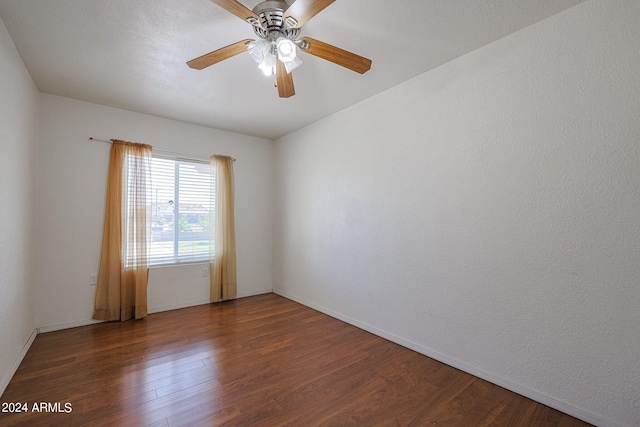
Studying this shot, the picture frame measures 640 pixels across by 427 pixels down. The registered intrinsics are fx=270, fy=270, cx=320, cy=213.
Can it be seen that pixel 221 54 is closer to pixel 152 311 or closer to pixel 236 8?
pixel 236 8

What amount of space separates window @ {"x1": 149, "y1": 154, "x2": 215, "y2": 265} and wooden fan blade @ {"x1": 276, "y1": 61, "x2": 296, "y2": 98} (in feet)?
7.36

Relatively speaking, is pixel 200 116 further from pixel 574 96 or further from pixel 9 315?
pixel 574 96

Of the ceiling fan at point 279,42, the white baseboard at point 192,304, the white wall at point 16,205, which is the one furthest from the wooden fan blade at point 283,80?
the white baseboard at point 192,304

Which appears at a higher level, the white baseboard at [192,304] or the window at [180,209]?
the window at [180,209]

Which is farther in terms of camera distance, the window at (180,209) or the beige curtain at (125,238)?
the window at (180,209)

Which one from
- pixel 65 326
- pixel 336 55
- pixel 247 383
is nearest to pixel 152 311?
pixel 65 326

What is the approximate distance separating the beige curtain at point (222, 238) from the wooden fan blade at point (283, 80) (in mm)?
2136

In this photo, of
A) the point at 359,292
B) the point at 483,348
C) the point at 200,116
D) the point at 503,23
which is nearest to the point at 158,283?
the point at 200,116

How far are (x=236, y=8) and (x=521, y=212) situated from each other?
85.8 inches

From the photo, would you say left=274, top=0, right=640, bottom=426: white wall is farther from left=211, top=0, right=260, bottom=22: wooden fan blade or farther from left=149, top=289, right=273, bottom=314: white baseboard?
left=149, top=289, right=273, bottom=314: white baseboard

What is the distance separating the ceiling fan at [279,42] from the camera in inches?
57.2

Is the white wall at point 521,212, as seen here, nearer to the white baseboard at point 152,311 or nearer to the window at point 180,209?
the white baseboard at point 152,311

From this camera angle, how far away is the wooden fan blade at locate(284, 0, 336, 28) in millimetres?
1377

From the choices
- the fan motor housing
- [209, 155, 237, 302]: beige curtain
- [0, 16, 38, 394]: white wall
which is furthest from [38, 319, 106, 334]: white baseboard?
the fan motor housing
